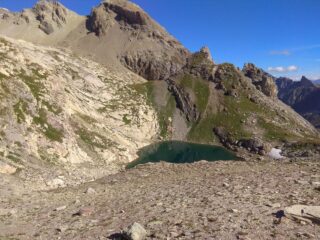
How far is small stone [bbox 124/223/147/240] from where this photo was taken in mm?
20270

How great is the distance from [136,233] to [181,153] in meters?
127

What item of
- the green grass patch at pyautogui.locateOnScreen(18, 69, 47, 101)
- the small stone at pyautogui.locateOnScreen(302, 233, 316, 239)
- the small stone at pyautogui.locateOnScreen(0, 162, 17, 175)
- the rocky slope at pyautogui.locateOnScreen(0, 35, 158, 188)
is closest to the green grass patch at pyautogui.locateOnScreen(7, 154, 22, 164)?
the rocky slope at pyautogui.locateOnScreen(0, 35, 158, 188)

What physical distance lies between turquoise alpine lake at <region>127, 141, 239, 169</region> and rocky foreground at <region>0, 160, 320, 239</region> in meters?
81.3

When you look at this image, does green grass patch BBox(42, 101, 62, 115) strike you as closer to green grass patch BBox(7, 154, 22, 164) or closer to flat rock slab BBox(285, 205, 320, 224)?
green grass patch BBox(7, 154, 22, 164)

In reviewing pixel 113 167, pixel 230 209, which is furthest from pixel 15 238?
pixel 113 167

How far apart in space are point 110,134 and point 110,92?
72.1 meters

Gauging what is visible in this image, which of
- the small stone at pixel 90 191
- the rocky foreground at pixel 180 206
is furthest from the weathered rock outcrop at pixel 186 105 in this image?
the small stone at pixel 90 191

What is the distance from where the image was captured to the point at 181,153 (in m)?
147

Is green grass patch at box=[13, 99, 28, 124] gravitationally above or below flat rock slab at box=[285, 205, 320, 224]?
above

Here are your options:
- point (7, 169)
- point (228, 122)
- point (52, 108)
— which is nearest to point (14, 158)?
point (7, 169)

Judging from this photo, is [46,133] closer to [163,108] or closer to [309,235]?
[309,235]

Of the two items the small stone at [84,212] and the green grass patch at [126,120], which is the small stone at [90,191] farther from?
the green grass patch at [126,120]

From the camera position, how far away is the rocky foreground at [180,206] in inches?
807

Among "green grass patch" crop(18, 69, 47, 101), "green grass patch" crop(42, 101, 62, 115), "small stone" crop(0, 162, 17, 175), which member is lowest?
"small stone" crop(0, 162, 17, 175)
